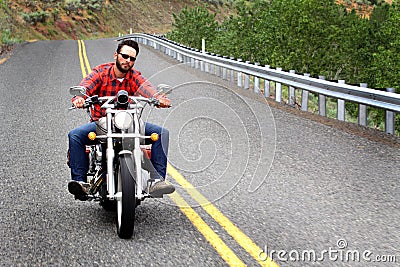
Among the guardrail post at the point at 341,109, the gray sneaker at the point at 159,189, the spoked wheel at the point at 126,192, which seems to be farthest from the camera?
the guardrail post at the point at 341,109

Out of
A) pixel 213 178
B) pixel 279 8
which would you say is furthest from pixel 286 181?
pixel 279 8

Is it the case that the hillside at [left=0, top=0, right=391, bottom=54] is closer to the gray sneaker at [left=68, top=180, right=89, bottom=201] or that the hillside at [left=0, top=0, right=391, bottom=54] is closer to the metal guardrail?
the metal guardrail

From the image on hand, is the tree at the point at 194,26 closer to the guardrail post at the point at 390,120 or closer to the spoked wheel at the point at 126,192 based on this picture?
the guardrail post at the point at 390,120

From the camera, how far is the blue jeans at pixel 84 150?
222 inches

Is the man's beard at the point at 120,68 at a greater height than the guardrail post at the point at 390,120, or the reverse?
the man's beard at the point at 120,68

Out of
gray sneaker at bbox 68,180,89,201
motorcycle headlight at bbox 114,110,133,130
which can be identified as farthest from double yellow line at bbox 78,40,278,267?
motorcycle headlight at bbox 114,110,133,130

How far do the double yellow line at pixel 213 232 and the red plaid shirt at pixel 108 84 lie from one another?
1231mm

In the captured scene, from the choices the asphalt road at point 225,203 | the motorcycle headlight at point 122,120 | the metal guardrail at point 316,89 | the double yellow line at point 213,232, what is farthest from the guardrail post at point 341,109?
the motorcycle headlight at point 122,120

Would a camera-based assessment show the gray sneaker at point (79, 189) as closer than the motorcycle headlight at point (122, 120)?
No

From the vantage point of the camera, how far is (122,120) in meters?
5.22

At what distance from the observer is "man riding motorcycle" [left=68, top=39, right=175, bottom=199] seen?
5609 millimetres

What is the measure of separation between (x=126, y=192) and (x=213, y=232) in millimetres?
925

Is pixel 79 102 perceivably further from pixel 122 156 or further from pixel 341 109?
pixel 341 109

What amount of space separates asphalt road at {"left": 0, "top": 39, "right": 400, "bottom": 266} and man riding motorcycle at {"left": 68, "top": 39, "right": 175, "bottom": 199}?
0.54 feet
